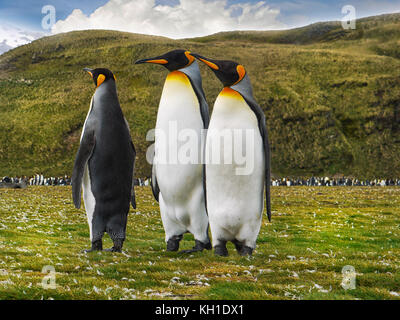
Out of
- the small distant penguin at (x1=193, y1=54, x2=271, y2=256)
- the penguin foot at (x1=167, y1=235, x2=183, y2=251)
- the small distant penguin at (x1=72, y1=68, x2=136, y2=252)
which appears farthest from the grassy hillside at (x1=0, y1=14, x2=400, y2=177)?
the small distant penguin at (x1=193, y1=54, x2=271, y2=256)

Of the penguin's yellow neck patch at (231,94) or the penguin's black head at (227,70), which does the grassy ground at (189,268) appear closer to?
the penguin's yellow neck patch at (231,94)

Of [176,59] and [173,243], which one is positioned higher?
[176,59]

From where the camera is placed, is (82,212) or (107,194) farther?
(82,212)

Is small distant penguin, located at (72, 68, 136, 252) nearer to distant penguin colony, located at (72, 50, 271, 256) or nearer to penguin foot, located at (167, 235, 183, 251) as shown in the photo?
distant penguin colony, located at (72, 50, 271, 256)

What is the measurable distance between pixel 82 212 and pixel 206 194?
7.64 metres

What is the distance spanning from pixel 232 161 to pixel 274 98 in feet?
162

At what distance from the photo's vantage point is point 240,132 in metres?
5.58

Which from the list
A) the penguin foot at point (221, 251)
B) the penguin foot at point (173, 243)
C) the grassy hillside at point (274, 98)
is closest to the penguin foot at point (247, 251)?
the penguin foot at point (221, 251)

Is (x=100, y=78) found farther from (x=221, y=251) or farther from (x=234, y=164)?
(x=221, y=251)

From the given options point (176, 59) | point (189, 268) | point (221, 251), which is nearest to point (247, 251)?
point (221, 251)

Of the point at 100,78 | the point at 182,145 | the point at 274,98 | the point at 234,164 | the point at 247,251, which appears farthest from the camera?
the point at 274,98

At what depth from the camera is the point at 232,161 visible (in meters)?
5.59

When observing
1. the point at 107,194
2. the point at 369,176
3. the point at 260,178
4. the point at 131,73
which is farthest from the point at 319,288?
the point at 131,73

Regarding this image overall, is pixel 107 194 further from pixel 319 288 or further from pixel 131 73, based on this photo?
pixel 131 73
